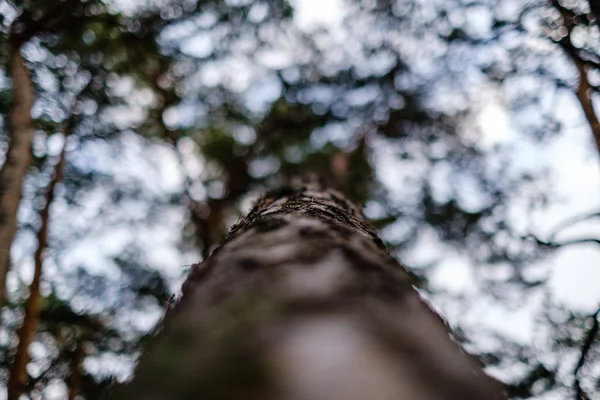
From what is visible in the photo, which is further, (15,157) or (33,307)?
(33,307)

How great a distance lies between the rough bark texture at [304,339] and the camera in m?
0.77

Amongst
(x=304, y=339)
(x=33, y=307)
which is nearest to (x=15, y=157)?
(x=33, y=307)

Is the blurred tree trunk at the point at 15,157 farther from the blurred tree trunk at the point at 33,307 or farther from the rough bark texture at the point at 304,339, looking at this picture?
the rough bark texture at the point at 304,339

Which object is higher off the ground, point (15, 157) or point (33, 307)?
point (15, 157)

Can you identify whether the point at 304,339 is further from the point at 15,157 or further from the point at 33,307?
the point at 33,307

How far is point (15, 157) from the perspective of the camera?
4.23m

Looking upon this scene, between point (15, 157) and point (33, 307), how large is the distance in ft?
9.26

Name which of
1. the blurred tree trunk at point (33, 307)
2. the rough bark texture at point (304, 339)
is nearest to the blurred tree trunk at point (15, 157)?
the blurred tree trunk at point (33, 307)

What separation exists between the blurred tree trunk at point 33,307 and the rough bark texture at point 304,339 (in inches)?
221

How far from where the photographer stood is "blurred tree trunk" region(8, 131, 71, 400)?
5414 mm

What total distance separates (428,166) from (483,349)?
3311 millimetres

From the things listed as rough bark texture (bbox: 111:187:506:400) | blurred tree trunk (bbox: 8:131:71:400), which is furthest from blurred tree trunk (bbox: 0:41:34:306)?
rough bark texture (bbox: 111:187:506:400)

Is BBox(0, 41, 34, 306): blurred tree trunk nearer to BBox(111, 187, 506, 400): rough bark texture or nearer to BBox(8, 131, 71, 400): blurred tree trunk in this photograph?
BBox(8, 131, 71, 400): blurred tree trunk

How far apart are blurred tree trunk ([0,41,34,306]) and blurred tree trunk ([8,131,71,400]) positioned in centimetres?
196
